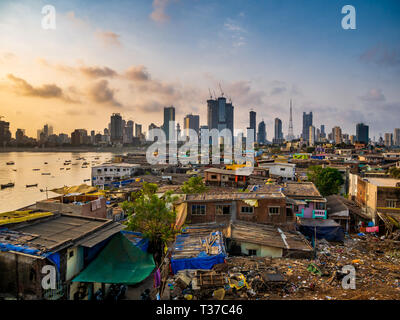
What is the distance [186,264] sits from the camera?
8.23m

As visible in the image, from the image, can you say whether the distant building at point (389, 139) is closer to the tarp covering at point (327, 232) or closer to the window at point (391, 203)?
the window at point (391, 203)

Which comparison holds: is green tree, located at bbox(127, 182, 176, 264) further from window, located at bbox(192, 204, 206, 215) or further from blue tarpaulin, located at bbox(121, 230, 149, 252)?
window, located at bbox(192, 204, 206, 215)

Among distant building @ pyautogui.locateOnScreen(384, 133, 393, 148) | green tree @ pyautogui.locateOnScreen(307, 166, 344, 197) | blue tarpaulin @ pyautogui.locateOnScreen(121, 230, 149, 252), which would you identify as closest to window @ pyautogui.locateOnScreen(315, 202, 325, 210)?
green tree @ pyautogui.locateOnScreen(307, 166, 344, 197)

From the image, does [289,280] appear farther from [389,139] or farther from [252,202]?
[389,139]

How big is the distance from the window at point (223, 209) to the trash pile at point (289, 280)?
9.36ft

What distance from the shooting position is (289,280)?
7832 millimetres

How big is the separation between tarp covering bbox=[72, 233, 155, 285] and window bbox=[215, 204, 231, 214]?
182 inches

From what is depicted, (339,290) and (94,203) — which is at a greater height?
(94,203)

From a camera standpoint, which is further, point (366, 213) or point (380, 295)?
point (366, 213)

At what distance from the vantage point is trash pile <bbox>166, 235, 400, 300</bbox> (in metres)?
6.98

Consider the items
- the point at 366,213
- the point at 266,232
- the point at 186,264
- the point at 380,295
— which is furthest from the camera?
the point at 366,213
